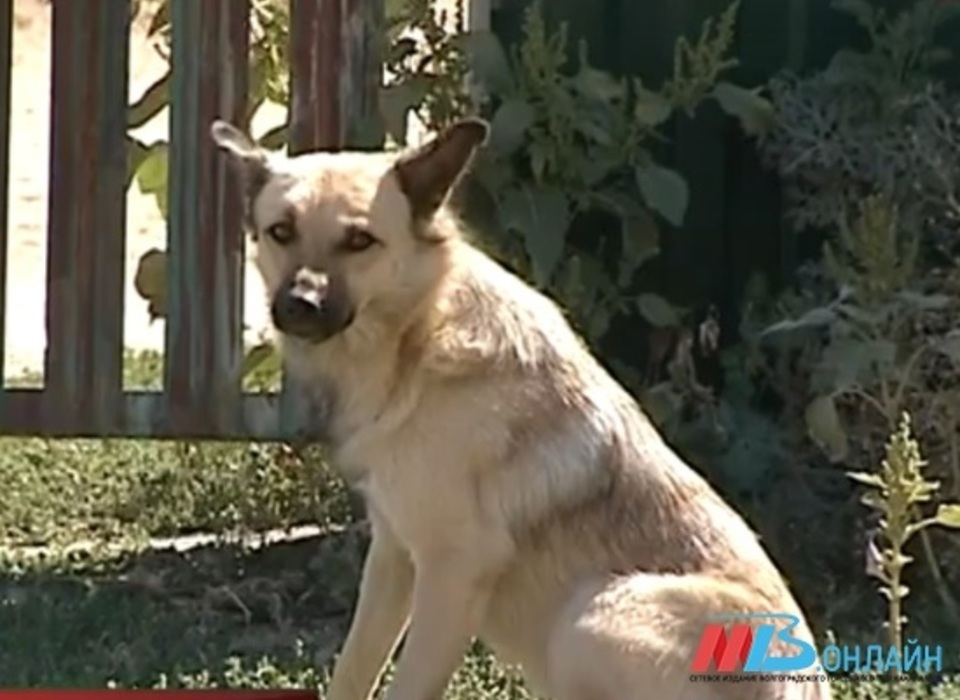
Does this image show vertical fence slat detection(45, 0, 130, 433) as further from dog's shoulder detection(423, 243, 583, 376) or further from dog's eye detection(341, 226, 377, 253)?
dog's eye detection(341, 226, 377, 253)

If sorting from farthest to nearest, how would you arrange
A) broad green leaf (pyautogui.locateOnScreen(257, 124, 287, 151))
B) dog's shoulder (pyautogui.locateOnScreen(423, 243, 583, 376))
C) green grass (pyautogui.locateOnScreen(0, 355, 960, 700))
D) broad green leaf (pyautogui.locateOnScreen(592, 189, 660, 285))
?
broad green leaf (pyautogui.locateOnScreen(257, 124, 287, 151)), broad green leaf (pyautogui.locateOnScreen(592, 189, 660, 285)), green grass (pyautogui.locateOnScreen(0, 355, 960, 700)), dog's shoulder (pyautogui.locateOnScreen(423, 243, 583, 376))

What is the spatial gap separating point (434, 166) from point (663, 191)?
93.3 inches

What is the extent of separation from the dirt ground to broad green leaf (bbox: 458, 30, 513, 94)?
103cm

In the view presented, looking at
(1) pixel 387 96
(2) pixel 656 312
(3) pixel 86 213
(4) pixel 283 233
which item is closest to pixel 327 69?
(1) pixel 387 96

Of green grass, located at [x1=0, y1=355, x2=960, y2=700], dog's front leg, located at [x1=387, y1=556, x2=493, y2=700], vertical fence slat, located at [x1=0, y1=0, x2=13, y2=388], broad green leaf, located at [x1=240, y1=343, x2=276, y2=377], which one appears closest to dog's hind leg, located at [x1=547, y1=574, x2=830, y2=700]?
dog's front leg, located at [x1=387, y1=556, x2=493, y2=700]

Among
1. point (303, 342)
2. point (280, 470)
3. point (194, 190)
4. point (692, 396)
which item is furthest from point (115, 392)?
point (303, 342)

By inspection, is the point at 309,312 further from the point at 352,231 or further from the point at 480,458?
the point at 480,458

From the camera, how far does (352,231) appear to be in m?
4.70

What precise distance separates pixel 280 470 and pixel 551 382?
3145mm

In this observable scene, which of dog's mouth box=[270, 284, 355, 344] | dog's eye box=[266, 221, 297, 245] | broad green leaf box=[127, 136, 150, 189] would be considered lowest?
broad green leaf box=[127, 136, 150, 189]

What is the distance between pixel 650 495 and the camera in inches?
189

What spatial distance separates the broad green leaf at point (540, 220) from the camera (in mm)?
6938

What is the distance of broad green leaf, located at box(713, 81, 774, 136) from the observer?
7.34 meters

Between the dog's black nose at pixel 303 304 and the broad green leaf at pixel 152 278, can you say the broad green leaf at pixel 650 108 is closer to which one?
the broad green leaf at pixel 152 278
